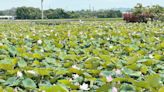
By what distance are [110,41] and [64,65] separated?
5.05ft

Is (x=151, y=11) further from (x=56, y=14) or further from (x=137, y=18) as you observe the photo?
(x=56, y=14)

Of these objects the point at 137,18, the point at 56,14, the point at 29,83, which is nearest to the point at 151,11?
the point at 137,18

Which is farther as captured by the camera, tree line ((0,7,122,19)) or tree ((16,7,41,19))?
tree ((16,7,41,19))

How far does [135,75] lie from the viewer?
1633 millimetres

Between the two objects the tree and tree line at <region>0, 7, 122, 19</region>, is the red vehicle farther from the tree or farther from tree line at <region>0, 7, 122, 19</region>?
the tree

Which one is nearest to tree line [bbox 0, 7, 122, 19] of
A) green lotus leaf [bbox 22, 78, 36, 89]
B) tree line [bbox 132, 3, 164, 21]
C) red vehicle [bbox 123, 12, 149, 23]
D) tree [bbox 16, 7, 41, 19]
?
tree [bbox 16, 7, 41, 19]

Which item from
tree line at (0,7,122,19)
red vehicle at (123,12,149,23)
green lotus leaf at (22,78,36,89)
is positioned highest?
green lotus leaf at (22,78,36,89)

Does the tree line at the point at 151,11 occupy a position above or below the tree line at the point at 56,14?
above

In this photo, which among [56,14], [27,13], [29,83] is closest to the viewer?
[29,83]

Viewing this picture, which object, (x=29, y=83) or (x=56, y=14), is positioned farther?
(x=56, y=14)

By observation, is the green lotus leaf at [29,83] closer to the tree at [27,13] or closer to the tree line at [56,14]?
the tree line at [56,14]

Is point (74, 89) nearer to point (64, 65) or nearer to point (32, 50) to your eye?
point (64, 65)

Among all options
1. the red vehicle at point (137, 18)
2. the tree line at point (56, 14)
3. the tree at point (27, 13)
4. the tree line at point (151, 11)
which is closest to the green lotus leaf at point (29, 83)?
the tree line at point (151, 11)

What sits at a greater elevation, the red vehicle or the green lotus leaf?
the green lotus leaf
